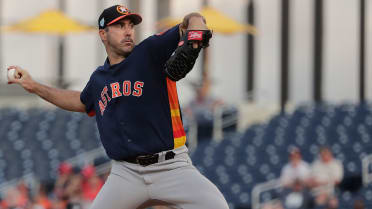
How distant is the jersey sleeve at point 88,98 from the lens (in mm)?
5059

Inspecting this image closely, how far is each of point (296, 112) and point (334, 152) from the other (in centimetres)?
168

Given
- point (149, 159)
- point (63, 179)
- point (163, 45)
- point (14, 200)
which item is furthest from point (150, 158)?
point (63, 179)

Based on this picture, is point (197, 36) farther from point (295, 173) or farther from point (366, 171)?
point (366, 171)

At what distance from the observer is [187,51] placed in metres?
4.24

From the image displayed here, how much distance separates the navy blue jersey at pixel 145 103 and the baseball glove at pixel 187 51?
32cm

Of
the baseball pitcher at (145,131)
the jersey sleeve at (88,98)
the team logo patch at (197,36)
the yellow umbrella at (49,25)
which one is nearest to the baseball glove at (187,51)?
the team logo patch at (197,36)

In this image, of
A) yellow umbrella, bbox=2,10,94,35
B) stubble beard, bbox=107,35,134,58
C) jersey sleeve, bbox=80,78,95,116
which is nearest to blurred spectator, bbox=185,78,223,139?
yellow umbrella, bbox=2,10,94,35

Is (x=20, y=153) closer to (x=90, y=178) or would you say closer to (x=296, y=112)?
(x=90, y=178)

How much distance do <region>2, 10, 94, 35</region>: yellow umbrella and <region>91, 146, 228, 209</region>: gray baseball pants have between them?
11695 mm

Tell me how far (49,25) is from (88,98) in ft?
37.4

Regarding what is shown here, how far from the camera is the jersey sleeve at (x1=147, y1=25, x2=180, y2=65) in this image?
15.2ft

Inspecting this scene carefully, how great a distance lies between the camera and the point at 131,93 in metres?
4.69

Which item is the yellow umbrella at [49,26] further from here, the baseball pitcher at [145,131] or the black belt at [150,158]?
the black belt at [150,158]

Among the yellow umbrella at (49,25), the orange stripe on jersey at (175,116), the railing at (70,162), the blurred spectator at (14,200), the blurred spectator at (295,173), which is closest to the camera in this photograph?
the orange stripe on jersey at (175,116)
